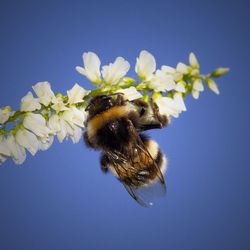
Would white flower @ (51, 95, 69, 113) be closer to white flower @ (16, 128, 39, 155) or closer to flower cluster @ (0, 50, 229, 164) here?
flower cluster @ (0, 50, 229, 164)

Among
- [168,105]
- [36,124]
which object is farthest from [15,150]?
[168,105]

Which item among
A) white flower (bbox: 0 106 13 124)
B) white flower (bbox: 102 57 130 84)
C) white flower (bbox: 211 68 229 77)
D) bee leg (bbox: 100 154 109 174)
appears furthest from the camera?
bee leg (bbox: 100 154 109 174)

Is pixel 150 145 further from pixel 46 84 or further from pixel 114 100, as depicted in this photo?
pixel 46 84

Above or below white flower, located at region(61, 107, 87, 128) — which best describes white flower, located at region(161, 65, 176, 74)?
above

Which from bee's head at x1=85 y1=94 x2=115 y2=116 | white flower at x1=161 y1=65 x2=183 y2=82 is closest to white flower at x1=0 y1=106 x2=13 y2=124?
bee's head at x1=85 y1=94 x2=115 y2=116

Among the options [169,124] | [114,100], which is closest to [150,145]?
[169,124]

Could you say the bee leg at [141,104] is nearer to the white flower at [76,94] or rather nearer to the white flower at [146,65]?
the white flower at [146,65]
